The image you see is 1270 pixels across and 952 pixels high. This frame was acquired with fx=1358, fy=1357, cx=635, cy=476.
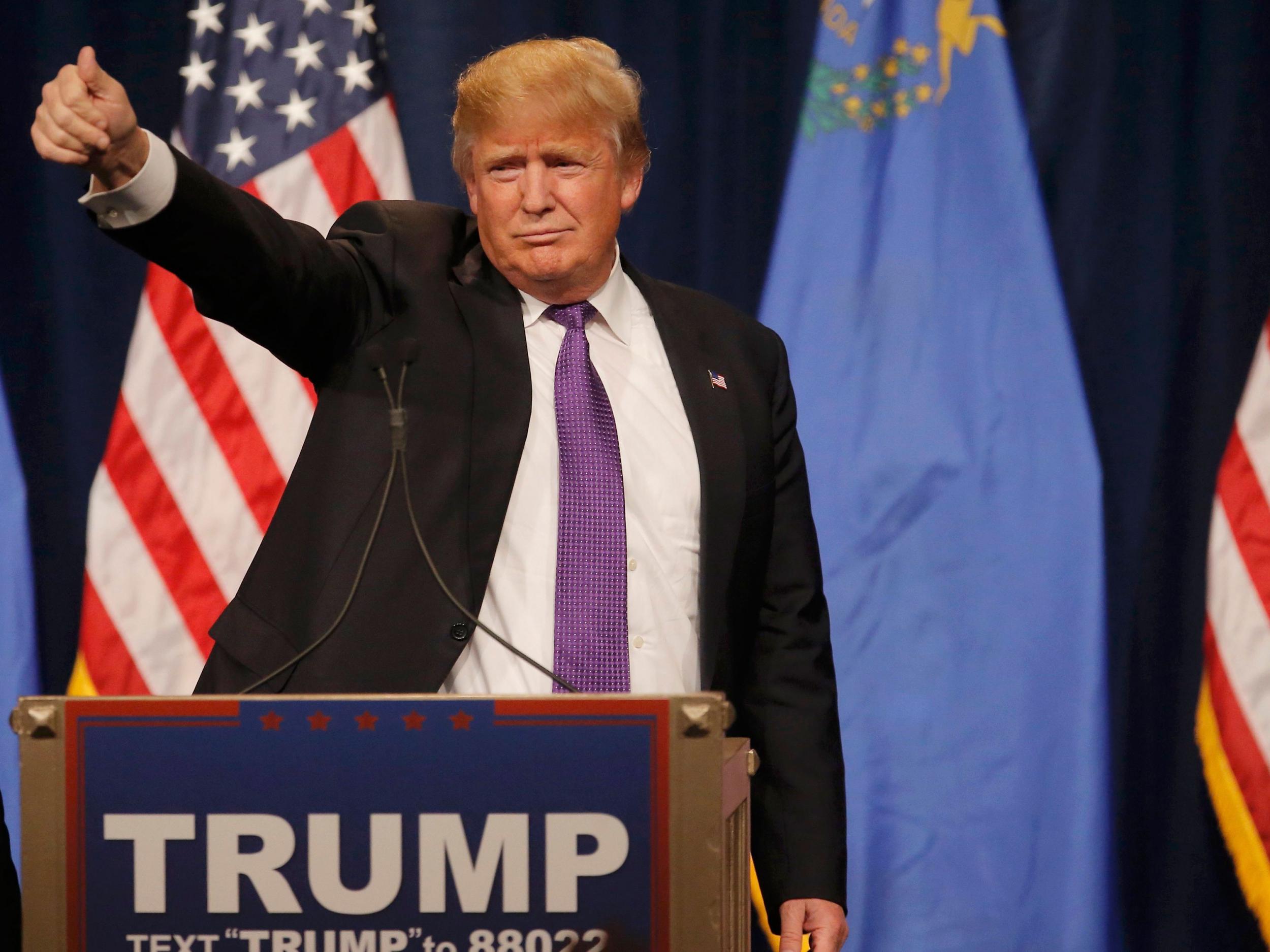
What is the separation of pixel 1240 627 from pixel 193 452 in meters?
1.97

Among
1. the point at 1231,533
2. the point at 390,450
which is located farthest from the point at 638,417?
the point at 1231,533

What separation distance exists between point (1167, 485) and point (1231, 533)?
0.14m

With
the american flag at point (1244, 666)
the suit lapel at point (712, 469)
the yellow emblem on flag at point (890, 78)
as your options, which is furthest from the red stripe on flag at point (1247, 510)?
the suit lapel at point (712, 469)

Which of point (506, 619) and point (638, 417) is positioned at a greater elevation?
point (638, 417)

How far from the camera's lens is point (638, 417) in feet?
5.16

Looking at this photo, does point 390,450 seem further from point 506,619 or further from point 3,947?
point 3,947

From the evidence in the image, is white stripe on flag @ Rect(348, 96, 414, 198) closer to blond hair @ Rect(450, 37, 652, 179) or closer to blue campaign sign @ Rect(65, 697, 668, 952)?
blond hair @ Rect(450, 37, 652, 179)

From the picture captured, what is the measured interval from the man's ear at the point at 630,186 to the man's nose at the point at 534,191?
0.54ft

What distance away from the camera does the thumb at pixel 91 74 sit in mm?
1076

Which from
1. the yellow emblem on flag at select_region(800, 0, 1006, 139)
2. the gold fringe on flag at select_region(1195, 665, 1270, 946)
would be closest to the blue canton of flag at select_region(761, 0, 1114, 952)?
the yellow emblem on flag at select_region(800, 0, 1006, 139)

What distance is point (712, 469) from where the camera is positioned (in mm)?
1551

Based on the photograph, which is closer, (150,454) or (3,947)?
(3,947)

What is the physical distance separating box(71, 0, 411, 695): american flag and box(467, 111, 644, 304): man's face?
102cm

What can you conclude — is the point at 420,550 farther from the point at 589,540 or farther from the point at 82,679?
the point at 82,679
